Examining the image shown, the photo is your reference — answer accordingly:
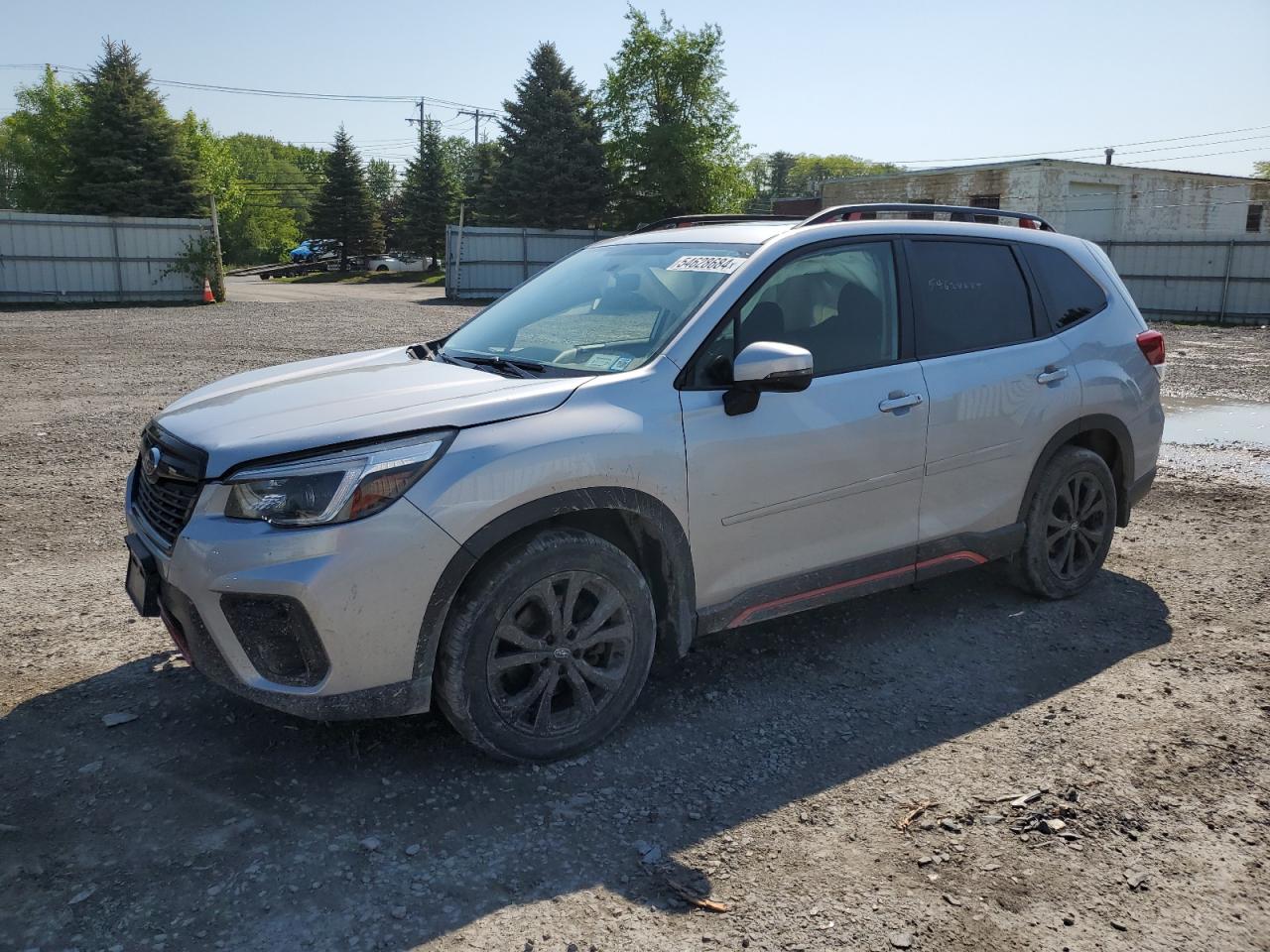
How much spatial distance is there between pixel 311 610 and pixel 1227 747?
3.24m

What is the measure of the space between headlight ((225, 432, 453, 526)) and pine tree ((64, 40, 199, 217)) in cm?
3956

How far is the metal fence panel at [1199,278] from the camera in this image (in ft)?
84.1

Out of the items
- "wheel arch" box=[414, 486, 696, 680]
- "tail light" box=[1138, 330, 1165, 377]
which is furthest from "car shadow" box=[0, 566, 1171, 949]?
"tail light" box=[1138, 330, 1165, 377]

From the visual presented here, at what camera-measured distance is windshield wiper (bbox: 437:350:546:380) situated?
3840 mm

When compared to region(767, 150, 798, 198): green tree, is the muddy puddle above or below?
below

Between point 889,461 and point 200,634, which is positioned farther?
point 889,461

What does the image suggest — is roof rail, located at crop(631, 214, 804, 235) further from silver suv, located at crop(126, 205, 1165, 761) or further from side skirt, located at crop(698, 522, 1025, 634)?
side skirt, located at crop(698, 522, 1025, 634)

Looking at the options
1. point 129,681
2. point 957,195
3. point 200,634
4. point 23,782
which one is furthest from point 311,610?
point 957,195

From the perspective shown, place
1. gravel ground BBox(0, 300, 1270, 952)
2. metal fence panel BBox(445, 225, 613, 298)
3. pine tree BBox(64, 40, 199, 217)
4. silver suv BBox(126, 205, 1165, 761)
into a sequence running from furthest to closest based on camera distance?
pine tree BBox(64, 40, 199, 217) → metal fence panel BBox(445, 225, 613, 298) → silver suv BBox(126, 205, 1165, 761) → gravel ground BBox(0, 300, 1270, 952)

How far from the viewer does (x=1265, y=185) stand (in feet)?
141

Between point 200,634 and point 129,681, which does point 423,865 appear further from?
point 129,681

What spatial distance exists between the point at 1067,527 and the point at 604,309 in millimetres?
2612

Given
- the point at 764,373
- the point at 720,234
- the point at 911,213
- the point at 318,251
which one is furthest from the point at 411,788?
the point at 318,251

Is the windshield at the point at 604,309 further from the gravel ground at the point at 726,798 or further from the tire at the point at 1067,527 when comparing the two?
the tire at the point at 1067,527
